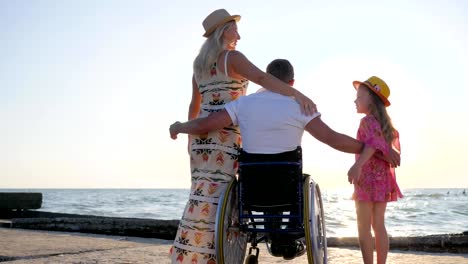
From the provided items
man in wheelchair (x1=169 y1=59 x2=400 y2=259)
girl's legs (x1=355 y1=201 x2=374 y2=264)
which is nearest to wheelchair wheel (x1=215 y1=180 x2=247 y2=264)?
man in wheelchair (x1=169 y1=59 x2=400 y2=259)

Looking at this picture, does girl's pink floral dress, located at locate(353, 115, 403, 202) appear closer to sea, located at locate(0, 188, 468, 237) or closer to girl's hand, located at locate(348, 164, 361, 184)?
girl's hand, located at locate(348, 164, 361, 184)

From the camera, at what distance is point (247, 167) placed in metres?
3.17

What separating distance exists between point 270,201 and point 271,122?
0.41 metres

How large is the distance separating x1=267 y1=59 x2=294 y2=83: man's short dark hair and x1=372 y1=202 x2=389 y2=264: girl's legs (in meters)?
1.10

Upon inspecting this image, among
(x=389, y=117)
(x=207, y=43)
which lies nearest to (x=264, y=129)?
(x=207, y=43)

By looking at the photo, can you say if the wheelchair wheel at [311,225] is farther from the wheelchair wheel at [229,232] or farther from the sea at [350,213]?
the sea at [350,213]

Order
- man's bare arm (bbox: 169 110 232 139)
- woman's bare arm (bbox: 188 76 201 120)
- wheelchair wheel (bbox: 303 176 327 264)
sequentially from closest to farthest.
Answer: wheelchair wheel (bbox: 303 176 327 264), man's bare arm (bbox: 169 110 232 139), woman's bare arm (bbox: 188 76 201 120)

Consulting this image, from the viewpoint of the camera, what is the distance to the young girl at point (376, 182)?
150 inches

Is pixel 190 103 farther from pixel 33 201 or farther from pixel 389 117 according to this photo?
pixel 33 201

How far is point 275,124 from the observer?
3199 millimetres

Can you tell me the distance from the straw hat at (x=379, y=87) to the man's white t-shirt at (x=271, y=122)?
86 centimetres

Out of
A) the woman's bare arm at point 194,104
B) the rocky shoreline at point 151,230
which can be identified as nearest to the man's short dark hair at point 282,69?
the woman's bare arm at point 194,104

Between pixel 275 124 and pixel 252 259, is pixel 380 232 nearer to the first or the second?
pixel 252 259

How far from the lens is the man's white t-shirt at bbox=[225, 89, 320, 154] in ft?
10.5
